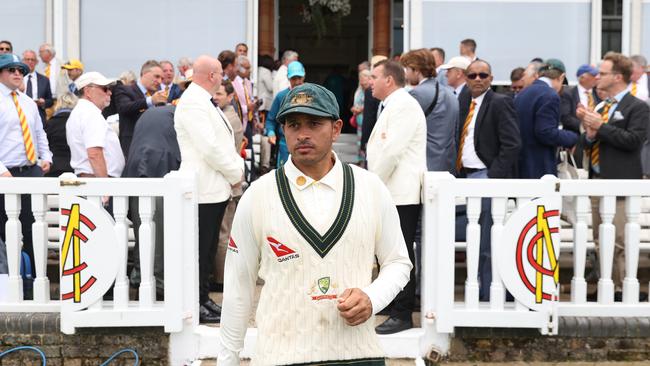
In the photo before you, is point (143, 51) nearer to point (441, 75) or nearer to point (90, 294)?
point (441, 75)

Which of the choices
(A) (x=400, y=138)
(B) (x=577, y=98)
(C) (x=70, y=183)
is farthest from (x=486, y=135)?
(B) (x=577, y=98)

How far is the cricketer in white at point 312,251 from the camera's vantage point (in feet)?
10.9

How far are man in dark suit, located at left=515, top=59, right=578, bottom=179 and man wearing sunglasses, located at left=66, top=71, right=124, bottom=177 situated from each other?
321 cm

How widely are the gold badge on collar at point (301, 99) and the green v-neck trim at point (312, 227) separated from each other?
285 millimetres

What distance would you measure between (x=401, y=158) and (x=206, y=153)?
4.43 feet

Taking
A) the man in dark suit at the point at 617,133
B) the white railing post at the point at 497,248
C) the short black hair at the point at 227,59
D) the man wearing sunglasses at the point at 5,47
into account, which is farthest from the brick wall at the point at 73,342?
the man wearing sunglasses at the point at 5,47

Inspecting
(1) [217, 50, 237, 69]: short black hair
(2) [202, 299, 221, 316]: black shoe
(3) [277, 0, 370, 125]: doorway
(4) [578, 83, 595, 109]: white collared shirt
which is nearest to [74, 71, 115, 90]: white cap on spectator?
(2) [202, 299, 221, 316]: black shoe

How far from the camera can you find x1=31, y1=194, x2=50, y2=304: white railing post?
6.16 m

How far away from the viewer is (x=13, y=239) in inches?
243

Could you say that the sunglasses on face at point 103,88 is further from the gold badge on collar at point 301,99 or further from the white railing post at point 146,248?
the gold badge on collar at point 301,99

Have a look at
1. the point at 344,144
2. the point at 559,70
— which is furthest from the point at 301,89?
the point at 344,144

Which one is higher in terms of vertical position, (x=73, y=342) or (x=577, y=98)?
(x=577, y=98)

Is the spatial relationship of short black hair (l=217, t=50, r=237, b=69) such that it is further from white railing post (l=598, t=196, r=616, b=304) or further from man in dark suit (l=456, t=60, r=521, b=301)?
white railing post (l=598, t=196, r=616, b=304)

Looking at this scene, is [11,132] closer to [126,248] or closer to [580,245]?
[126,248]
